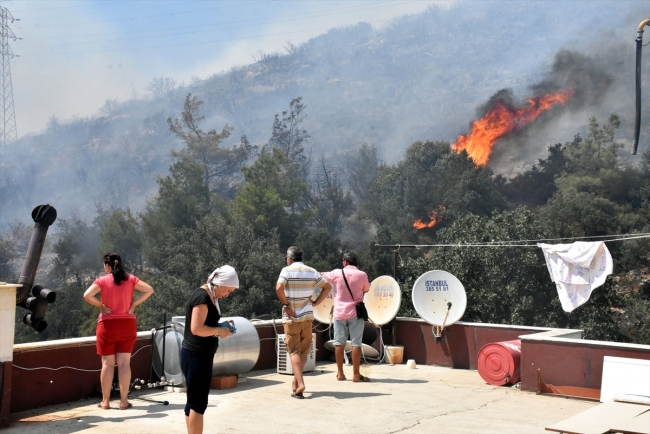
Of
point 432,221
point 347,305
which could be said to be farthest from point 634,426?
point 432,221

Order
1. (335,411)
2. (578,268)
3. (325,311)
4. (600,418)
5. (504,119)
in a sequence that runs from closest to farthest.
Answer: (600,418)
(335,411)
(325,311)
(578,268)
(504,119)

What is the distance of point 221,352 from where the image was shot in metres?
8.08

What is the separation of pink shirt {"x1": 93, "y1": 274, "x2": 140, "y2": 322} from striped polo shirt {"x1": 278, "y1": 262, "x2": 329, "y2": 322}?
175 cm

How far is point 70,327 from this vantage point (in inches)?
1726

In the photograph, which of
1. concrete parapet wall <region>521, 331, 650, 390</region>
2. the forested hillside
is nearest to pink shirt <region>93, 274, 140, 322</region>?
concrete parapet wall <region>521, 331, 650, 390</region>

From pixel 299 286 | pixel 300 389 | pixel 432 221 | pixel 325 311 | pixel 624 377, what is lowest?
pixel 300 389

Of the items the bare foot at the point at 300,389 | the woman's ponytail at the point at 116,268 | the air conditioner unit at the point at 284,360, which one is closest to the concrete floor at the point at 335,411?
the bare foot at the point at 300,389

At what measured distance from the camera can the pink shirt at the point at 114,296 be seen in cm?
680

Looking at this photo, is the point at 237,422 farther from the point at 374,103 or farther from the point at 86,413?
the point at 374,103

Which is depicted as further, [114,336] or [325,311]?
[325,311]

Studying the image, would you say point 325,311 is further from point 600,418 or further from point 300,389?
point 600,418

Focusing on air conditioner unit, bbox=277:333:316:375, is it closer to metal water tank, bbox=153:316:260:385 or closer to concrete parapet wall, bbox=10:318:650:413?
concrete parapet wall, bbox=10:318:650:413

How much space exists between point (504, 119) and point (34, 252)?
288 ft

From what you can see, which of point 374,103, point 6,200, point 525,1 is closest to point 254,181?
point 6,200
